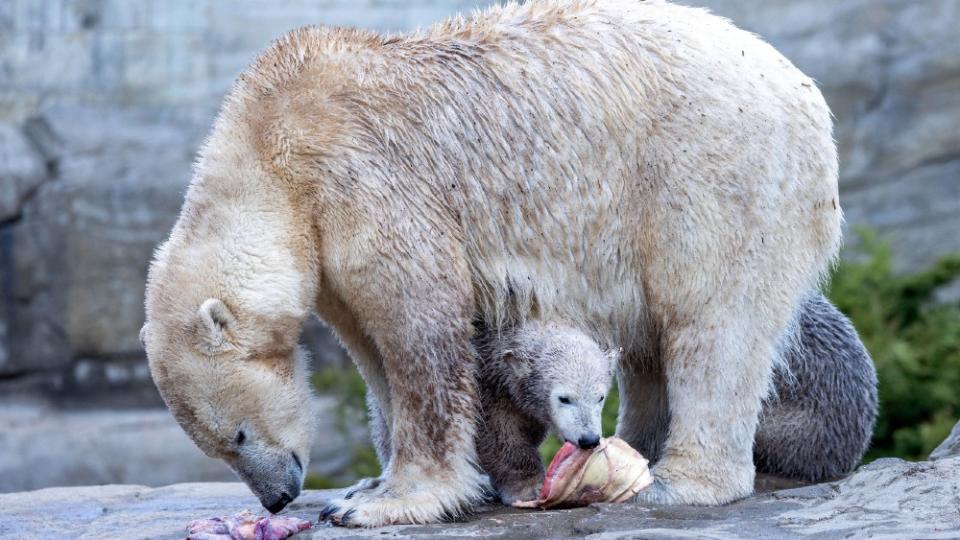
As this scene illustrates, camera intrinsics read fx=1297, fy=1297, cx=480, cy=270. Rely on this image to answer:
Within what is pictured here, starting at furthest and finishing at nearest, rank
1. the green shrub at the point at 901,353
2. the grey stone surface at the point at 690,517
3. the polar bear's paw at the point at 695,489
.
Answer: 1. the green shrub at the point at 901,353
2. the polar bear's paw at the point at 695,489
3. the grey stone surface at the point at 690,517

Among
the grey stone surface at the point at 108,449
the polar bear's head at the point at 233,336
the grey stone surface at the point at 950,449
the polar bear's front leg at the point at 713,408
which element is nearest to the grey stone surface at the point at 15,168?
the grey stone surface at the point at 108,449

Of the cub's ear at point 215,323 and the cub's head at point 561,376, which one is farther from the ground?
the cub's ear at point 215,323

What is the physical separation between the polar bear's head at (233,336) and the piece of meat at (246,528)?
0.12m

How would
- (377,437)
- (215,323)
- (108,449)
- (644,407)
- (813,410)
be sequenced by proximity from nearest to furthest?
(215,323), (813,410), (377,437), (644,407), (108,449)

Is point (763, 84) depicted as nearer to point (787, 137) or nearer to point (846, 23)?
point (787, 137)

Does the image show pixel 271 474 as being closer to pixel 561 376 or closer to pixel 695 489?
pixel 561 376

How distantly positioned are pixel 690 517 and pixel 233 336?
169 cm

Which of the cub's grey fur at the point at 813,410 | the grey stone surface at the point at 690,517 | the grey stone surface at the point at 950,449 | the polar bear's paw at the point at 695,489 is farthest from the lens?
the grey stone surface at the point at 950,449

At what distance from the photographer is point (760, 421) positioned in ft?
16.6

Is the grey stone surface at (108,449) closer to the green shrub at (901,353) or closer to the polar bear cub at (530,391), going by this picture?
the green shrub at (901,353)

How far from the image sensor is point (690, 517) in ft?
14.7

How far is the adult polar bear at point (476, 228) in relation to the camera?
14.7 ft

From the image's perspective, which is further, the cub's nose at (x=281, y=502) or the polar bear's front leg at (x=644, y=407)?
the polar bear's front leg at (x=644, y=407)

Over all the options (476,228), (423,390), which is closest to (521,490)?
(423,390)
